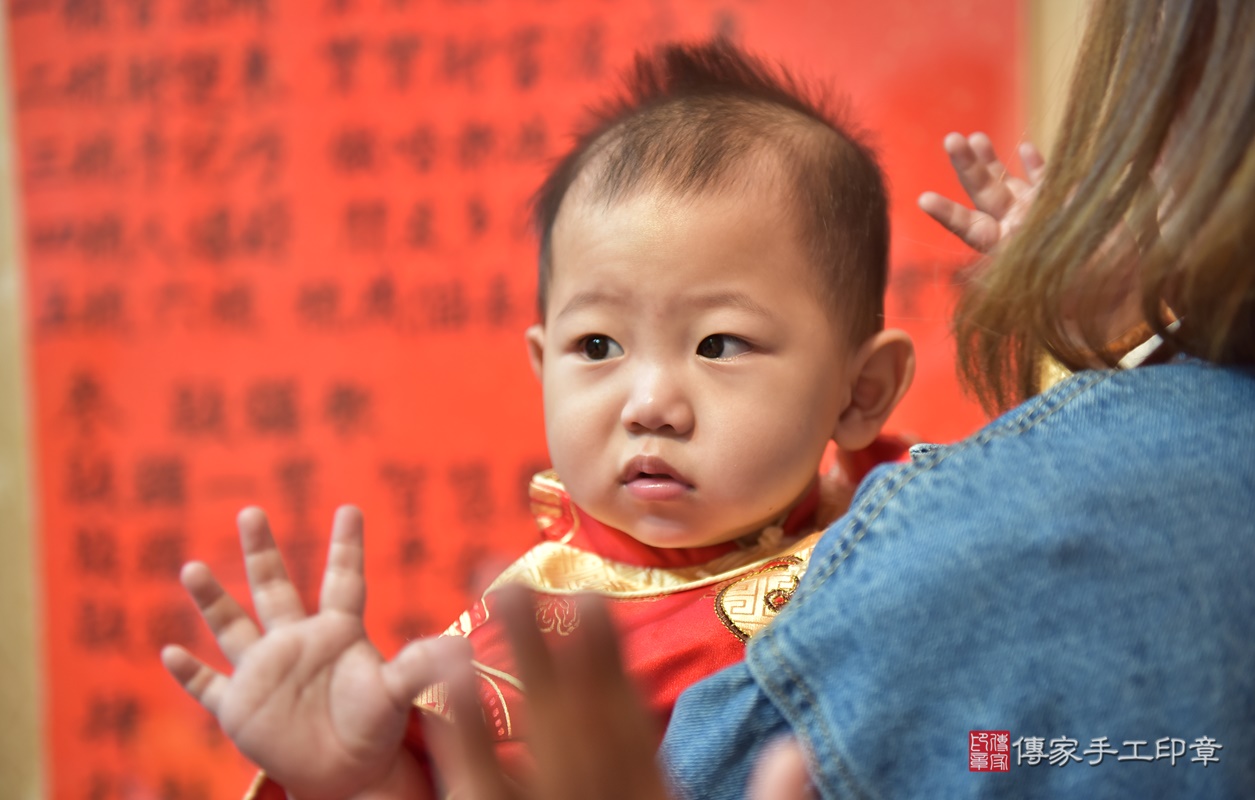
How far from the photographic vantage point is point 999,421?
0.60 meters

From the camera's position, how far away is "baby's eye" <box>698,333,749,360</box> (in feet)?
2.85

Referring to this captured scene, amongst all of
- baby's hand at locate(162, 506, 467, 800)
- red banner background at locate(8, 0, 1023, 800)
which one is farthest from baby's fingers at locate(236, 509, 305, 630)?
red banner background at locate(8, 0, 1023, 800)

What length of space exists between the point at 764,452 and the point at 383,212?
45.4 inches

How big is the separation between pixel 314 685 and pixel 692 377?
38 cm

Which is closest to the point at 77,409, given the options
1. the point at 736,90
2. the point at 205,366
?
the point at 205,366

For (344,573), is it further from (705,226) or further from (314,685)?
A: (705,226)

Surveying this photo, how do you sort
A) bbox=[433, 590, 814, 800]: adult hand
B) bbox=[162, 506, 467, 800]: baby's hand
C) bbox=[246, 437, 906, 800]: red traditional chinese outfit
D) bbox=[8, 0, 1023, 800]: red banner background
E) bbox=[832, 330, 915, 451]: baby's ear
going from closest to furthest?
bbox=[433, 590, 814, 800]: adult hand < bbox=[162, 506, 467, 800]: baby's hand < bbox=[246, 437, 906, 800]: red traditional chinese outfit < bbox=[832, 330, 915, 451]: baby's ear < bbox=[8, 0, 1023, 800]: red banner background

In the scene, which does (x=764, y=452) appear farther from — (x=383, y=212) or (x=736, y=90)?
(x=383, y=212)

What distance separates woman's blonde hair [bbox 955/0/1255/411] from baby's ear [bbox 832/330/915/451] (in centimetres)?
26

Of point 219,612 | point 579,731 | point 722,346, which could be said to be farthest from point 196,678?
point 722,346

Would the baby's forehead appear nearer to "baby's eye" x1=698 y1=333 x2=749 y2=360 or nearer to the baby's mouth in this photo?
"baby's eye" x1=698 y1=333 x2=749 y2=360

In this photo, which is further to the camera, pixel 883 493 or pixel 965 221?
pixel 965 221

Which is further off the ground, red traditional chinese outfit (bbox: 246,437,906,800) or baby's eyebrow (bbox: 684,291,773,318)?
baby's eyebrow (bbox: 684,291,773,318)

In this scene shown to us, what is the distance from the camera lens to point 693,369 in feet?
2.80
